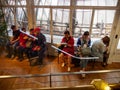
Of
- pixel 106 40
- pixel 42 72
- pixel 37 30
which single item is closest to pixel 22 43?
pixel 37 30

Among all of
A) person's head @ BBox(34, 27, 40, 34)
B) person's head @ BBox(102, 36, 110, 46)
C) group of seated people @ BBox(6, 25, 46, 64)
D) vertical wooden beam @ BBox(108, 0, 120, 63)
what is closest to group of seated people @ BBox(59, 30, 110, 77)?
person's head @ BBox(102, 36, 110, 46)

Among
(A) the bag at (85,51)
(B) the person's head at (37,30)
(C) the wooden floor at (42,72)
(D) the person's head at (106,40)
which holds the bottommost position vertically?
(C) the wooden floor at (42,72)

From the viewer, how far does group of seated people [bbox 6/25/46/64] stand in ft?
16.4

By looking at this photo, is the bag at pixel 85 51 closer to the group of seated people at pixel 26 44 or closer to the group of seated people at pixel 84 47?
the group of seated people at pixel 84 47

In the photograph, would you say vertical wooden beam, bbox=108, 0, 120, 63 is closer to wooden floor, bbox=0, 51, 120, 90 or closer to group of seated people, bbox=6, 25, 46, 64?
wooden floor, bbox=0, 51, 120, 90

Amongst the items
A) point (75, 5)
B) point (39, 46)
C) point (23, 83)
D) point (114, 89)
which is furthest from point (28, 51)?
point (114, 89)

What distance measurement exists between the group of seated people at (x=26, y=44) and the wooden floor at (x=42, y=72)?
24 centimetres

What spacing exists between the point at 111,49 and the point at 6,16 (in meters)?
3.35

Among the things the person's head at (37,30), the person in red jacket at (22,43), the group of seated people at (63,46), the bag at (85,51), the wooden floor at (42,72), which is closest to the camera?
the wooden floor at (42,72)

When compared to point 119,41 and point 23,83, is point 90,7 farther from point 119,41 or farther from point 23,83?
point 23,83

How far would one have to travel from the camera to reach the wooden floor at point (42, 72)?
164 inches

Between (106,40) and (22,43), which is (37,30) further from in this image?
(106,40)

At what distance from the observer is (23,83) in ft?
13.8

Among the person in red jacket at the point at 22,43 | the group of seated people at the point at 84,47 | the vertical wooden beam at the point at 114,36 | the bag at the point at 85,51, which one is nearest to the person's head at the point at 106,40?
the group of seated people at the point at 84,47
